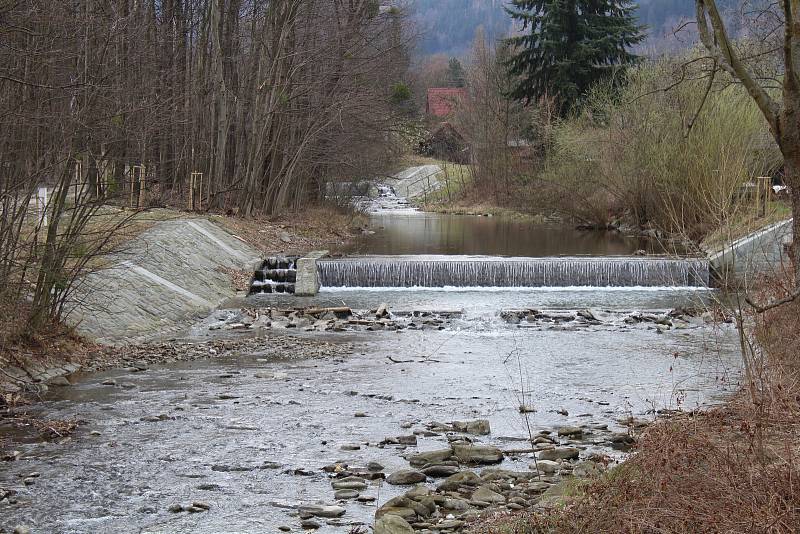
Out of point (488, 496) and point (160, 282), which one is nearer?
point (488, 496)

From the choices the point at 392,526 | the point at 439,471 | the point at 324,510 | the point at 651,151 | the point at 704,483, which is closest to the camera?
the point at 704,483

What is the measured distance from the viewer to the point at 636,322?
60.0ft

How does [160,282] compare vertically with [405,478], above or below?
above

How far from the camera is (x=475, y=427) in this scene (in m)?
10.3

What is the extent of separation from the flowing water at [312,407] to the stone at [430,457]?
107 millimetres

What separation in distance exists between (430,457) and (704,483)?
12.8ft

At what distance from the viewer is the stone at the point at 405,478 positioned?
8422mm

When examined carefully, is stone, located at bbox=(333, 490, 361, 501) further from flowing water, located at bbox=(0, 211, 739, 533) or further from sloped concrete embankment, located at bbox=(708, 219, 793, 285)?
sloped concrete embankment, located at bbox=(708, 219, 793, 285)

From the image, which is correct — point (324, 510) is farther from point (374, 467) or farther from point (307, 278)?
point (307, 278)

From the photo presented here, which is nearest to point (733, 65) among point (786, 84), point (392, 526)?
point (786, 84)

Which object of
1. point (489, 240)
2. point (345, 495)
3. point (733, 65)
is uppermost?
point (733, 65)

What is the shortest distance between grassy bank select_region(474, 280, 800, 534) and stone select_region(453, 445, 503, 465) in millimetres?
2016

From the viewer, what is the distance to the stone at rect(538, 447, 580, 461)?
29.9ft

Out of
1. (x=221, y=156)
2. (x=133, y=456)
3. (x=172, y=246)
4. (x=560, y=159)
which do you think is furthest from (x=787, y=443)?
(x=560, y=159)
